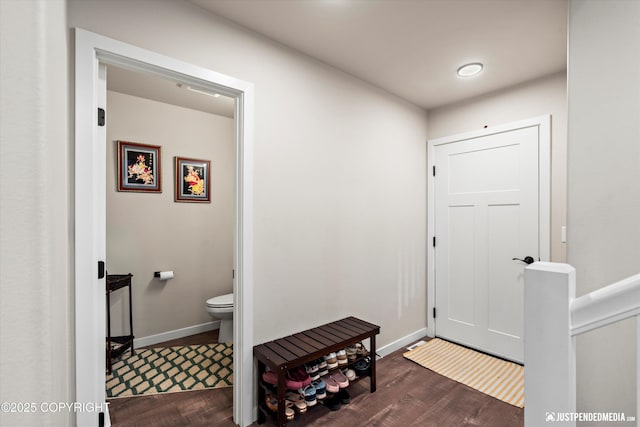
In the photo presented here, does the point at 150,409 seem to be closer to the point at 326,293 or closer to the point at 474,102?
the point at 326,293

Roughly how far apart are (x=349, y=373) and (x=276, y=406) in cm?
60

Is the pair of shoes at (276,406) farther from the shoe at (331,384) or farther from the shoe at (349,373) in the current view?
the shoe at (349,373)

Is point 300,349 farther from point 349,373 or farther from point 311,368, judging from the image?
point 349,373

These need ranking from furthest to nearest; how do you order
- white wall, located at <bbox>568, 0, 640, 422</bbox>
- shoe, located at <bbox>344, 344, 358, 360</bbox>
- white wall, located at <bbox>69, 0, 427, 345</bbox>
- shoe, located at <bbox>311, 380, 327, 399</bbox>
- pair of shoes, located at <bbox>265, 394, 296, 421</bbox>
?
1. shoe, located at <bbox>344, 344, 358, 360</bbox>
2. shoe, located at <bbox>311, 380, 327, 399</bbox>
3. pair of shoes, located at <bbox>265, 394, 296, 421</bbox>
4. white wall, located at <bbox>69, 0, 427, 345</bbox>
5. white wall, located at <bbox>568, 0, 640, 422</bbox>

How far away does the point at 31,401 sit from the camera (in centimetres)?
60

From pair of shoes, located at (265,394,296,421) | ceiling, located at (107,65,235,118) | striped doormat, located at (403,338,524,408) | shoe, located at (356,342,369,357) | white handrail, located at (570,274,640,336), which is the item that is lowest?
striped doormat, located at (403,338,524,408)

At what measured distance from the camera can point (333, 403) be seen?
2113mm

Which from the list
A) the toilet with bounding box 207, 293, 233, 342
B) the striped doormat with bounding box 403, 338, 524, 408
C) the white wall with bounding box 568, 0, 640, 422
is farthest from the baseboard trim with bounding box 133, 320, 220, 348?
the white wall with bounding box 568, 0, 640, 422

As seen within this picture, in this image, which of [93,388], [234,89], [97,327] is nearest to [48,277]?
[97,327]

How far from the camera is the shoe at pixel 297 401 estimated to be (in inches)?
73.8

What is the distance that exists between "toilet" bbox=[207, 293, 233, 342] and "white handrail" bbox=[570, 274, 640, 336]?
2831 mm

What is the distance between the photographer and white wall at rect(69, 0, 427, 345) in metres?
1.72

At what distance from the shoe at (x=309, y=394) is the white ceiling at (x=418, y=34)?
91.7 inches

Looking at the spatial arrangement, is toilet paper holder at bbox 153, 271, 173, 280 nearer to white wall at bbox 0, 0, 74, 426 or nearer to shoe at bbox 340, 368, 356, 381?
shoe at bbox 340, 368, 356, 381
